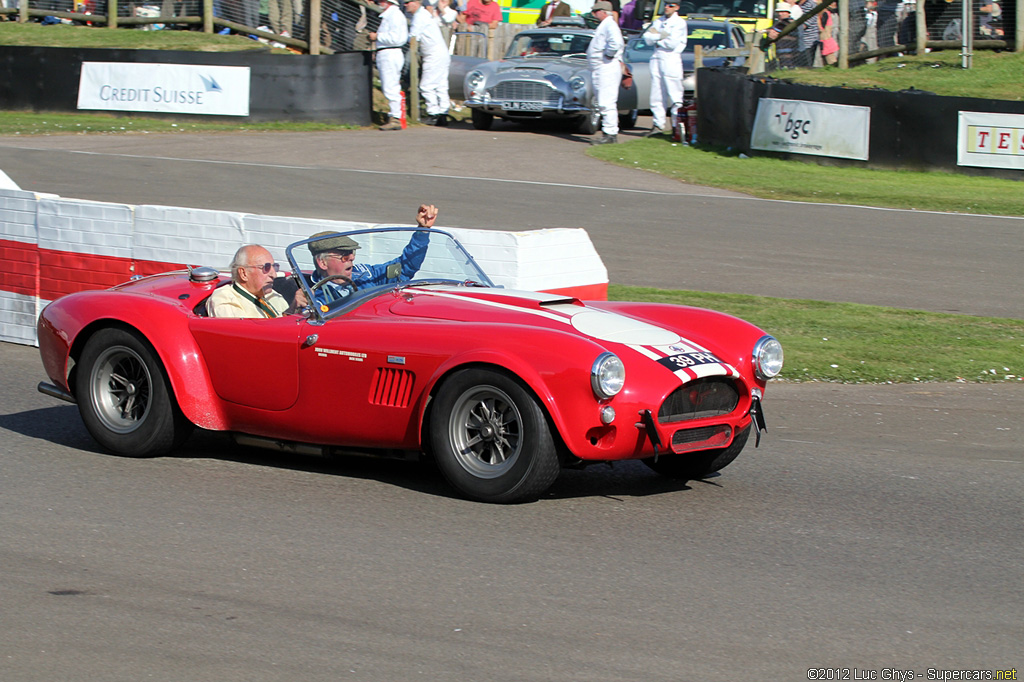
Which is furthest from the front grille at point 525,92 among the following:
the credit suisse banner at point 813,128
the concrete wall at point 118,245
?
the concrete wall at point 118,245

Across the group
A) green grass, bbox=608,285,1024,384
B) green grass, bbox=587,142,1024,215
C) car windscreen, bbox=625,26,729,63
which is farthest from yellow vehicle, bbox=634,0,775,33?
green grass, bbox=608,285,1024,384

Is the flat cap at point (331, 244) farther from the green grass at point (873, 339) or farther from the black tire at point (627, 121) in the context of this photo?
the black tire at point (627, 121)

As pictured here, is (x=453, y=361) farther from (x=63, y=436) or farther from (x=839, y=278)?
(x=839, y=278)

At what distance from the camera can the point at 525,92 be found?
827 inches

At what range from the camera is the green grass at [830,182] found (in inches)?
645

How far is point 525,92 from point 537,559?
17.1 m

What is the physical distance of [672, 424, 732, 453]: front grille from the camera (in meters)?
5.32

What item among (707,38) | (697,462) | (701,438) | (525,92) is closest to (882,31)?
(707,38)

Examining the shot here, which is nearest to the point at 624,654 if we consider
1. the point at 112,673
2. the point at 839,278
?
the point at 112,673

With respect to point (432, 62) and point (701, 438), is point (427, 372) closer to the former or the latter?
point (701, 438)

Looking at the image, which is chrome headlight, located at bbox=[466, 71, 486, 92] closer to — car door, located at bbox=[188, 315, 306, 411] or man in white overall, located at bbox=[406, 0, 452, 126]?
man in white overall, located at bbox=[406, 0, 452, 126]

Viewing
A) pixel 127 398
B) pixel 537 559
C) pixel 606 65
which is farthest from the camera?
pixel 606 65

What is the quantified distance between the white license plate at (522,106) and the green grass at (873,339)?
33.8 feet

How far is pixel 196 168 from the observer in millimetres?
17875
